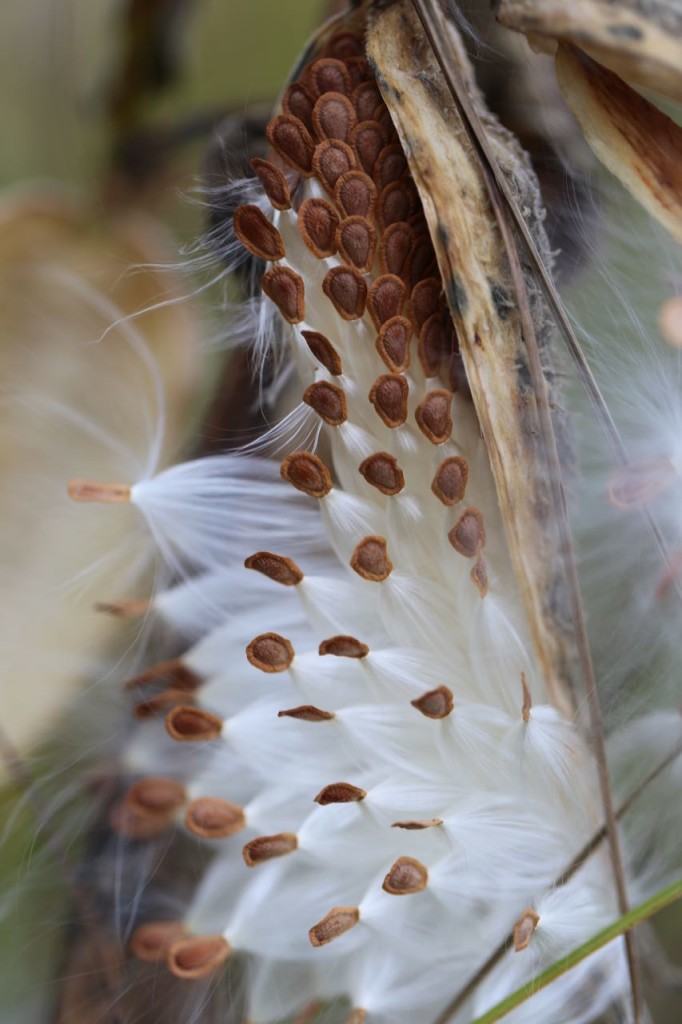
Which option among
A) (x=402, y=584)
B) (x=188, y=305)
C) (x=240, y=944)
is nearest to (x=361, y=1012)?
(x=240, y=944)

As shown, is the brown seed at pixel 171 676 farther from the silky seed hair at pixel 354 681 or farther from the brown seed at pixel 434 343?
the brown seed at pixel 434 343

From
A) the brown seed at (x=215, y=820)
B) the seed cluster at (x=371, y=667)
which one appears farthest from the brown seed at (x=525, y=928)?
the brown seed at (x=215, y=820)

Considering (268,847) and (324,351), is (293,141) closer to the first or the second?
(324,351)

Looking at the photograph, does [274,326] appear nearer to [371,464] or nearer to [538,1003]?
[371,464]

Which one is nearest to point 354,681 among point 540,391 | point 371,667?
point 371,667

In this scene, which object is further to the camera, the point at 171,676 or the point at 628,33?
the point at 171,676

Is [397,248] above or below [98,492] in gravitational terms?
above
